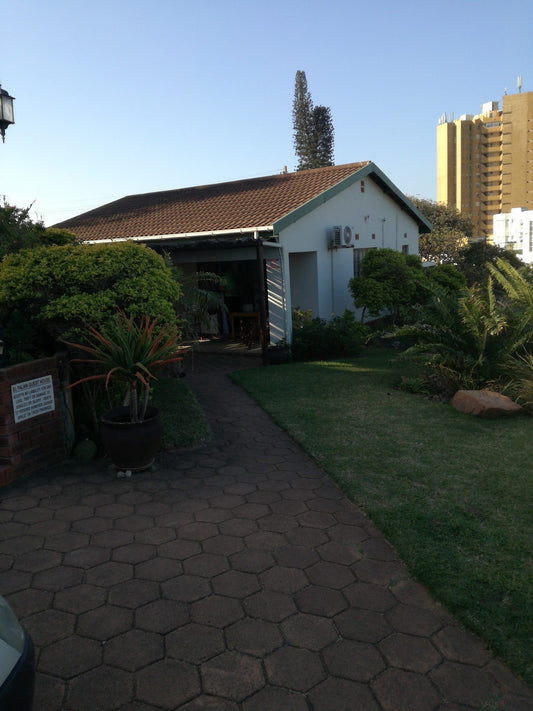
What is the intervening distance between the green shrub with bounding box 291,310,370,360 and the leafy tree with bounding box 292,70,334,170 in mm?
28669

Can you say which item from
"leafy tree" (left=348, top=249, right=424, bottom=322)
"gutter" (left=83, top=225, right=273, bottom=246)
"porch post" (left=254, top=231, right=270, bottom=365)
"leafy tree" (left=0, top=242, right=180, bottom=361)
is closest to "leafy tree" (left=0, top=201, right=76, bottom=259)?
"leafy tree" (left=0, top=242, right=180, bottom=361)

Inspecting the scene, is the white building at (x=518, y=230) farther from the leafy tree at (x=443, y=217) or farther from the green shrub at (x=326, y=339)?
the green shrub at (x=326, y=339)

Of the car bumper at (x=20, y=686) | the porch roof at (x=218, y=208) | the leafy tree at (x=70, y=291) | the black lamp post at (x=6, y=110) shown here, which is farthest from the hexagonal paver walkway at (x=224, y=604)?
the porch roof at (x=218, y=208)

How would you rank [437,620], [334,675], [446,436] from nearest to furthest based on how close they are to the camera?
[334,675] < [437,620] < [446,436]

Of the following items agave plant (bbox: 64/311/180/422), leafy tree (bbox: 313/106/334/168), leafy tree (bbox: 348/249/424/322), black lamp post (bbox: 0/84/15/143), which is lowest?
agave plant (bbox: 64/311/180/422)

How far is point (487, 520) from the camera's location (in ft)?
13.3

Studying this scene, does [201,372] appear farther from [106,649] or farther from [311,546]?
[106,649]

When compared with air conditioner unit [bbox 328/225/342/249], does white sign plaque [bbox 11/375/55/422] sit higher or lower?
lower

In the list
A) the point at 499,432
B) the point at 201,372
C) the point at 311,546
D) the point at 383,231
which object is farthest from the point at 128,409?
the point at 383,231

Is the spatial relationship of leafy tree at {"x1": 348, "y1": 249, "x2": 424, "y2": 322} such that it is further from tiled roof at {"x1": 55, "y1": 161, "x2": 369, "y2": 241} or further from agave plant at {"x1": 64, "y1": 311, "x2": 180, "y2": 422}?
agave plant at {"x1": 64, "y1": 311, "x2": 180, "y2": 422}

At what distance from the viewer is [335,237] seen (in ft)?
43.8

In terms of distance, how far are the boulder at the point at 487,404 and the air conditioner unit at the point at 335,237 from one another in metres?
6.94

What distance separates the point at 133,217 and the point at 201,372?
22.5 feet

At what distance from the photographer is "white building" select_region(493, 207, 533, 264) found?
44.3 metres
